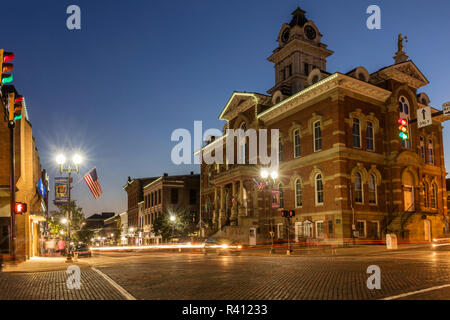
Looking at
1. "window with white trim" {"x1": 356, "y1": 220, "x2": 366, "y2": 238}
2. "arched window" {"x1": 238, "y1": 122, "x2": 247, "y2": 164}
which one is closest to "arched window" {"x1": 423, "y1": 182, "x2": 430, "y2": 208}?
"window with white trim" {"x1": 356, "y1": 220, "x2": 366, "y2": 238}

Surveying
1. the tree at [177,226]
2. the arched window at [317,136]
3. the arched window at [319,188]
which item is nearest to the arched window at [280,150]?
the arched window at [317,136]

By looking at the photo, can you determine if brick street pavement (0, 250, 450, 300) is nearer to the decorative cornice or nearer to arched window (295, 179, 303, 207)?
the decorative cornice

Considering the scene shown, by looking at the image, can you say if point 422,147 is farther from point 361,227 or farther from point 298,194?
point 298,194

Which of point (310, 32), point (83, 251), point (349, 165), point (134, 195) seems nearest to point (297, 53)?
point (310, 32)

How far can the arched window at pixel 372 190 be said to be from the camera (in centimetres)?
3653

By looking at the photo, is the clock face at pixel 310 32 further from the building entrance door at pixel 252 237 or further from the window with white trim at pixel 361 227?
the window with white trim at pixel 361 227

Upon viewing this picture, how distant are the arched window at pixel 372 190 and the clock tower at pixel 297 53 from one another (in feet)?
55.6

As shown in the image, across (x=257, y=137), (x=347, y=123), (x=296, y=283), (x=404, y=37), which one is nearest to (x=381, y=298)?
(x=296, y=283)

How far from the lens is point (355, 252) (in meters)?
27.7

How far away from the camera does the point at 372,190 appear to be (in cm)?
3678

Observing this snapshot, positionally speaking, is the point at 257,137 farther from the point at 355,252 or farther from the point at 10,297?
the point at 10,297

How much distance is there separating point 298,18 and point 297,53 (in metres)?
4.95

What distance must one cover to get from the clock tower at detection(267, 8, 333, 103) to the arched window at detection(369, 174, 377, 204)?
55.6 ft

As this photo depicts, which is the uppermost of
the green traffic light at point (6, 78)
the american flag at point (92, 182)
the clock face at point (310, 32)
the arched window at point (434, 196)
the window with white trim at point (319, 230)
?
the clock face at point (310, 32)
